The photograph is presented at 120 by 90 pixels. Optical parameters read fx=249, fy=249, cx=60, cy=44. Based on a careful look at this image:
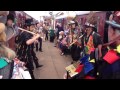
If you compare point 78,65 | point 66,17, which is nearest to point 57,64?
point 78,65

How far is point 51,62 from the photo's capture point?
111cm

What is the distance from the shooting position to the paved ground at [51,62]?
1.07m

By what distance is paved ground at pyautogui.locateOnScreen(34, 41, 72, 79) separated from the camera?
1069 millimetres

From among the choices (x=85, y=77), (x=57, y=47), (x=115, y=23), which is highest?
(x=115, y=23)
